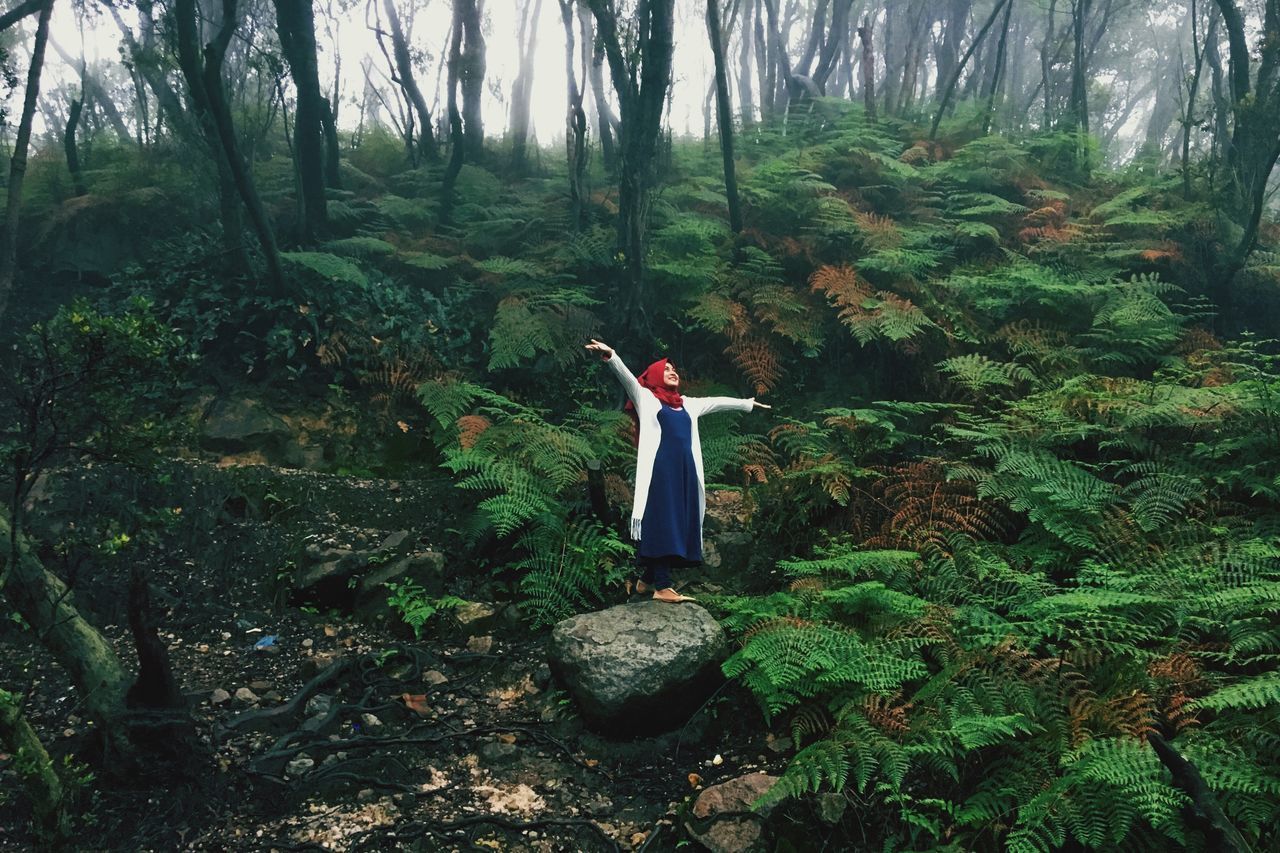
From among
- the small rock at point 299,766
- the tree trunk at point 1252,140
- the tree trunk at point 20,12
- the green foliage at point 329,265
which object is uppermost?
the tree trunk at point 20,12

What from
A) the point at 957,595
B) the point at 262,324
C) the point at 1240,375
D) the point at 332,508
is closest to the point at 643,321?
the point at 332,508

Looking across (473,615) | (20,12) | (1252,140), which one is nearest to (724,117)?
(1252,140)

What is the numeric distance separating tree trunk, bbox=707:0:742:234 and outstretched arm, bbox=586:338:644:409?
5223mm

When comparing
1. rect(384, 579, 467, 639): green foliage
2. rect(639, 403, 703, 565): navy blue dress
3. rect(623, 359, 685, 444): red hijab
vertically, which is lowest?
rect(384, 579, 467, 639): green foliage

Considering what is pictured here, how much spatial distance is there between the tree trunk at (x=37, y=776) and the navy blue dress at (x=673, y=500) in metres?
3.02

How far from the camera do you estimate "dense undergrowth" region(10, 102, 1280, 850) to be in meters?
3.07

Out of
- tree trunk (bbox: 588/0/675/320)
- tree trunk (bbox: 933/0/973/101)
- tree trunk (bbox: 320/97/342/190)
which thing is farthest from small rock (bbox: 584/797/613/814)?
tree trunk (bbox: 933/0/973/101)

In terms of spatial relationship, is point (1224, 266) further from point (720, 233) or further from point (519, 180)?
point (519, 180)

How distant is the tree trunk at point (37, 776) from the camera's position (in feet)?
8.32

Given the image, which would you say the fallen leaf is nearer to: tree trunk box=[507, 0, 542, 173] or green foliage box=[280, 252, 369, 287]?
green foliage box=[280, 252, 369, 287]

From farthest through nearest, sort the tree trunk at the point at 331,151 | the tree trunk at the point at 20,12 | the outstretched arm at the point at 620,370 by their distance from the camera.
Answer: the tree trunk at the point at 331,151 → the tree trunk at the point at 20,12 → the outstretched arm at the point at 620,370

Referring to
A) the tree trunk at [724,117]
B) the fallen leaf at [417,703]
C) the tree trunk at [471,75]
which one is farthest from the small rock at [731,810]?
the tree trunk at [471,75]

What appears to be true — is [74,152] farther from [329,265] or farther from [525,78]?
[525,78]

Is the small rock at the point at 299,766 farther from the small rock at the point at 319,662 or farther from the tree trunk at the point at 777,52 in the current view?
the tree trunk at the point at 777,52
